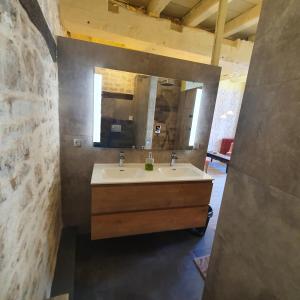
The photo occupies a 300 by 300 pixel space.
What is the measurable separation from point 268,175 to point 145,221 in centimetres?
129

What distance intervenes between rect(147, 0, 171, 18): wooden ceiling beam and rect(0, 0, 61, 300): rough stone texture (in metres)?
1.46

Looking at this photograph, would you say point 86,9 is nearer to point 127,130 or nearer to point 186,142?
point 127,130

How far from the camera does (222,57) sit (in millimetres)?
2541

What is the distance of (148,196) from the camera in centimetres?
170

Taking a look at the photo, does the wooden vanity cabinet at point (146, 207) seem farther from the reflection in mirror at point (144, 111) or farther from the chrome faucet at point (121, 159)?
the reflection in mirror at point (144, 111)

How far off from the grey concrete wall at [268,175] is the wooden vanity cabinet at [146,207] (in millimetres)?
789

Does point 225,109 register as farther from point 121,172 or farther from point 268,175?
point 268,175

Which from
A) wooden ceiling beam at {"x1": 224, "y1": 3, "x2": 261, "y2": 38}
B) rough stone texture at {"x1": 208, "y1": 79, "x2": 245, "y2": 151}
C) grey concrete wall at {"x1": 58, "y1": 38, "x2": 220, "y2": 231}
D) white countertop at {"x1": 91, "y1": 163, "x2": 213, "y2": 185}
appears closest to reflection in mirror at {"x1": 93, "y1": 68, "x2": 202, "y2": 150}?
grey concrete wall at {"x1": 58, "y1": 38, "x2": 220, "y2": 231}

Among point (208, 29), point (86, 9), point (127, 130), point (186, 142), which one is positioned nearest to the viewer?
point (86, 9)

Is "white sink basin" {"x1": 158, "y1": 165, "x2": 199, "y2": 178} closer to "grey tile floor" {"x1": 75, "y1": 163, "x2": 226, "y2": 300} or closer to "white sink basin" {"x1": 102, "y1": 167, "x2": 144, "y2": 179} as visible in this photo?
"white sink basin" {"x1": 102, "y1": 167, "x2": 144, "y2": 179}

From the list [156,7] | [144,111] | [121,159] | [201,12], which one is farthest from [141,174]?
[201,12]

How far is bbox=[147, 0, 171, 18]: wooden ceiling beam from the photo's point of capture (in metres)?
1.85

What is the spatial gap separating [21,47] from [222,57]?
263 cm

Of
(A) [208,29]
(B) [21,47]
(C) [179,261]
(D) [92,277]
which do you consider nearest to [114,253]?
(D) [92,277]
